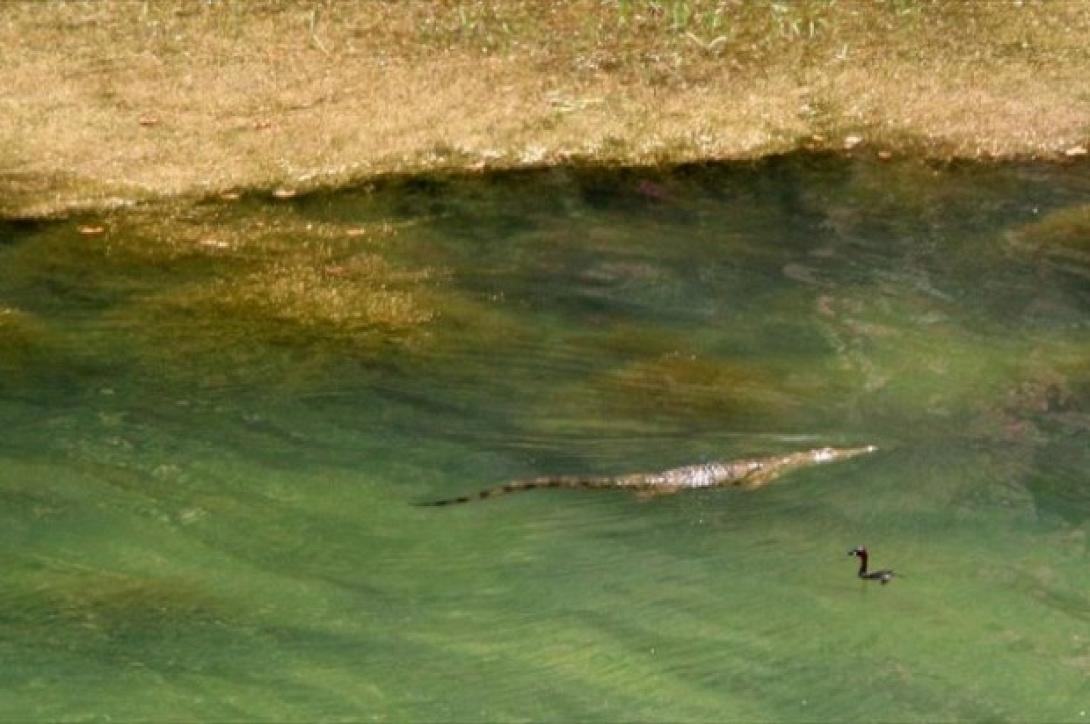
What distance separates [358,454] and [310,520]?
219 millimetres

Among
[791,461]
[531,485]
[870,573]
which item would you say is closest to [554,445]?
[531,485]

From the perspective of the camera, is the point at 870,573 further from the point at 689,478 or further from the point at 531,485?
the point at 531,485

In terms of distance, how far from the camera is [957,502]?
8.91 feet

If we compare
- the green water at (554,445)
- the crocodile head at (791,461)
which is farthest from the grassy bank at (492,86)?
the crocodile head at (791,461)

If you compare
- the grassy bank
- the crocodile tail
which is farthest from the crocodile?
the grassy bank

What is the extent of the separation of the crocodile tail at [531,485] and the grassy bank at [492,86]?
137 cm

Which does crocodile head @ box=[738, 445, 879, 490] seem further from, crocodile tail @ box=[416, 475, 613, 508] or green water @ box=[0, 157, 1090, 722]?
crocodile tail @ box=[416, 475, 613, 508]

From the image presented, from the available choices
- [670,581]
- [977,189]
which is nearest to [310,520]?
[670,581]

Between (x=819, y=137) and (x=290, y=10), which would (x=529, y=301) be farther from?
(x=290, y=10)

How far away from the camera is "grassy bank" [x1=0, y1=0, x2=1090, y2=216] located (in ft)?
13.2

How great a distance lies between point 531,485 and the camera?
277cm

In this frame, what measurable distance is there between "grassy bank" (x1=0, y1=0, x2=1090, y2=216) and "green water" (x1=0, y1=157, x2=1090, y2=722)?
0.15 metres

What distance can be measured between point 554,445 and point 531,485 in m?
0.17

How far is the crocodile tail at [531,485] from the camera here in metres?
2.72
